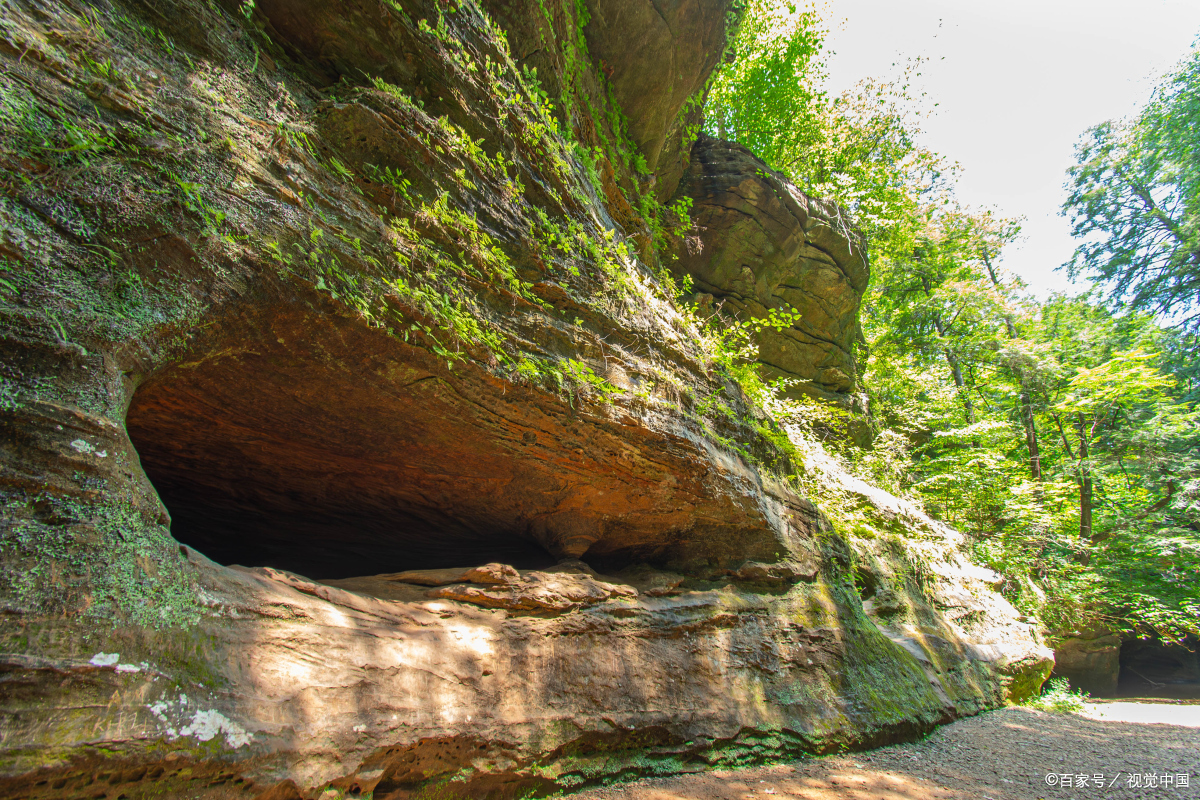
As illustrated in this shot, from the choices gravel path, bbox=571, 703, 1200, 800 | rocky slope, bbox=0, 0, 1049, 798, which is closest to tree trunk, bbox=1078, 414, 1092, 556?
gravel path, bbox=571, 703, 1200, 800

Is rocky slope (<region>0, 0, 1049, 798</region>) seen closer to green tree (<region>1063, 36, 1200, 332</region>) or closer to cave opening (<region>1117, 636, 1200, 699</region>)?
cave opening (<region>1117, 636, 1200, 699</region>)

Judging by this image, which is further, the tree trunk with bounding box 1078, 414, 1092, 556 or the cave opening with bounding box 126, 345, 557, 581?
the tree trunk with bounding box 1078, 414, 1092, 556

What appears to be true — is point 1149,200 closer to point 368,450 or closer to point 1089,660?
point 1089,660

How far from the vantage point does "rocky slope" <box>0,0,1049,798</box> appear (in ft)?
6.75

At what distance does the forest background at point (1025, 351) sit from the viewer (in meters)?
11.6

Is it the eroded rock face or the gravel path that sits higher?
the eroded rock face

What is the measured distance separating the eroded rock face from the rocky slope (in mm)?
4063

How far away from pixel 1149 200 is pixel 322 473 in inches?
1059

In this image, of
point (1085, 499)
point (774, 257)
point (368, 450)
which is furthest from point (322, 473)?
point (1085, 499)

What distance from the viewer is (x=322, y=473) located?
13.9 ft

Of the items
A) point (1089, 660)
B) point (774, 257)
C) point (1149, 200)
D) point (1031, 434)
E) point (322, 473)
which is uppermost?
point (1149, 200)

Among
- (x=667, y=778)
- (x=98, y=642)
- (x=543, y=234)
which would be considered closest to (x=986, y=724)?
(x=667, y=778)

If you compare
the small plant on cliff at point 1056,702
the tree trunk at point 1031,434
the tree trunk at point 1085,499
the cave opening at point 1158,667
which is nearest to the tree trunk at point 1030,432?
the tree trunk at point 1031,434

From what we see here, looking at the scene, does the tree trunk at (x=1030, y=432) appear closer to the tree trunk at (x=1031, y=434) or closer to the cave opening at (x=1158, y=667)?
the tree trunk at (x=1031, y=434)
